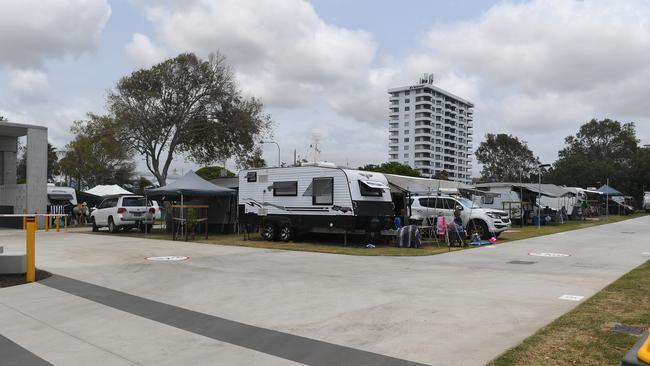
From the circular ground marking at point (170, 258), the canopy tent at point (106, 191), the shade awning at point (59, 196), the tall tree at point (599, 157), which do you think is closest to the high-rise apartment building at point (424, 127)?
the tall tree at point (599, 157)

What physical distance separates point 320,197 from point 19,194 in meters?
18.0

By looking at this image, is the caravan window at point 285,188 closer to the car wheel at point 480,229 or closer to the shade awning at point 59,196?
the car wheel at point 480,229

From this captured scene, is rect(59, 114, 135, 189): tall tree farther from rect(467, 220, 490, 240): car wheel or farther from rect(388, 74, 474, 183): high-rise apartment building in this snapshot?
rect(388, 74, 474, 183): high-rise apartment building

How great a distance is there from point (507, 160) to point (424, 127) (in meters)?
53.5

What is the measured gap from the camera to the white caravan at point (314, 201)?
16828 millimetres

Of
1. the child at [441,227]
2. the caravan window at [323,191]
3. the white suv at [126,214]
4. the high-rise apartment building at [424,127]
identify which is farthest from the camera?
the high-rise apartment building at [424,127]

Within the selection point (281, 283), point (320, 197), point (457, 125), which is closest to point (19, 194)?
point (320, 197)

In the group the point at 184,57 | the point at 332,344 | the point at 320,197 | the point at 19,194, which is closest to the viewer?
the point at 332,344

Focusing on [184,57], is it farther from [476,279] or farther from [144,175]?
[144,175]

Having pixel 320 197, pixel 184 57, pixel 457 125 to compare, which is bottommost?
pixel 320 197

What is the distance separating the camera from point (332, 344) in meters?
5.48

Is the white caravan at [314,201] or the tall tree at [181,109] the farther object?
the tall tree at [181,109]

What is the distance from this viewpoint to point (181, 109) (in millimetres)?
29828

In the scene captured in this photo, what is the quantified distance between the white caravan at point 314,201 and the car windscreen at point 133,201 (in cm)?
655
